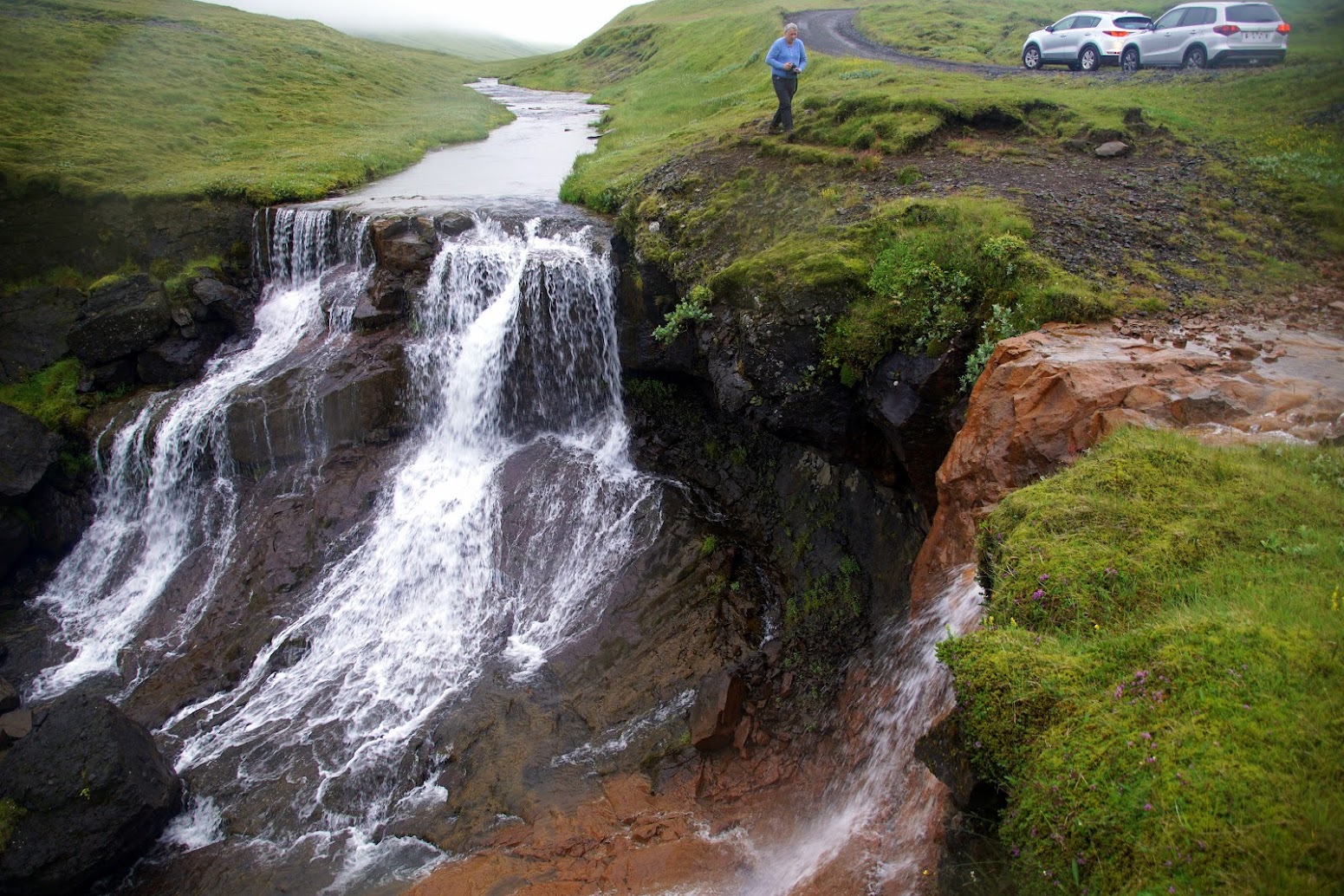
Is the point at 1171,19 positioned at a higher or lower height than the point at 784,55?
higher

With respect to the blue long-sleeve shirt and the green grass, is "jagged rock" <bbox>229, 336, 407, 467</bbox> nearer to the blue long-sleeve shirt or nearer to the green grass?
the blue long-sleeve shirt

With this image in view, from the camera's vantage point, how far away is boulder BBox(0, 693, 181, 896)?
8648 mm

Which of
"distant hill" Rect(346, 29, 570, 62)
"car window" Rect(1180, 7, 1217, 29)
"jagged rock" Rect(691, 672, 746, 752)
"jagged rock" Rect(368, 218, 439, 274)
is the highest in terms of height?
"distant hill" Rect(346, 29, 570, 62)

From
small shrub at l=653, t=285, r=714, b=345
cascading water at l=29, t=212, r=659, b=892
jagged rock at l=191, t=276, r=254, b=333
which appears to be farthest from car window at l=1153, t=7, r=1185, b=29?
jagged rock at l=191, t=276, r=254, b=333

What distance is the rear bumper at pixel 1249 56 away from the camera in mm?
16984

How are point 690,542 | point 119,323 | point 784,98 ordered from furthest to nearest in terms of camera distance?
point 119,323 → point 784,98 → point 690,542

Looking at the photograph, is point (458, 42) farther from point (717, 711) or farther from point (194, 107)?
point (717, 711)

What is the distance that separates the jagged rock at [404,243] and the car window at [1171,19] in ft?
66.9

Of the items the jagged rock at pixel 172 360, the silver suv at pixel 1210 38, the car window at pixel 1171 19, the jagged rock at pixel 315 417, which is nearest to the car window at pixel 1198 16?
the silver suv at pixel 1210 38

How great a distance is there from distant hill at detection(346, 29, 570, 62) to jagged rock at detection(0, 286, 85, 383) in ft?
429

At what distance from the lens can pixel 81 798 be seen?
894cm

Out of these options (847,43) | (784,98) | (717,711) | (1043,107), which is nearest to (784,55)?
(784,98)

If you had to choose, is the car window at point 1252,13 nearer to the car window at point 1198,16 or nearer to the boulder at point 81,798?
the car window at point 1198,16

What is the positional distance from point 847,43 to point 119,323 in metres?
26.8
